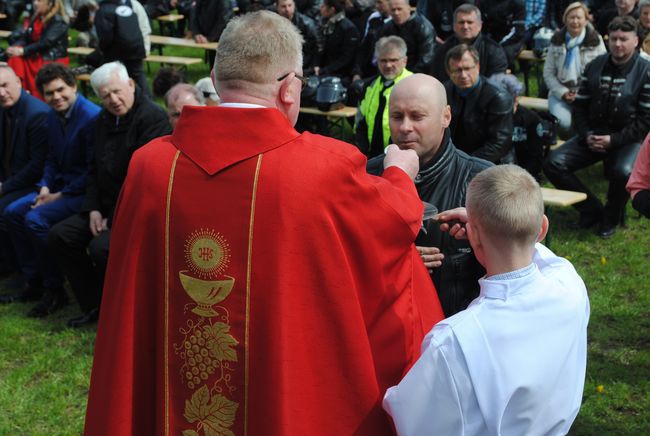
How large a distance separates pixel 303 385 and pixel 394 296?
1.30ft

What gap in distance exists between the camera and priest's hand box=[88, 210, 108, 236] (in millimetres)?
6895

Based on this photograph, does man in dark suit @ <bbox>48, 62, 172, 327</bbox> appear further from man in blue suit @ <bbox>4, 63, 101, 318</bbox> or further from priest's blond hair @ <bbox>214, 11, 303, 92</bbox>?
priest's blond hair @ <bbox>214, 11, 303, 92</bbox>

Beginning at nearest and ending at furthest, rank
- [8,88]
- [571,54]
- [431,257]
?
[431,257], [8,88], [571,54]

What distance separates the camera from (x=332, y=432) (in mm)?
Result: 2904

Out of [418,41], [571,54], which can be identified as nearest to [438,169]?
[571,54]

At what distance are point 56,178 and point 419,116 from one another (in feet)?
14.2

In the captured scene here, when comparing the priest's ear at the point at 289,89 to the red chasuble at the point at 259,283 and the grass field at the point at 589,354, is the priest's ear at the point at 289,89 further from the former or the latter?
the grass field at the point at 589,354

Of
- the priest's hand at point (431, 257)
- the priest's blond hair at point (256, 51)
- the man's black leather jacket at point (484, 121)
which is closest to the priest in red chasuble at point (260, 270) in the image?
the priest's blond hair at point (256, 51)

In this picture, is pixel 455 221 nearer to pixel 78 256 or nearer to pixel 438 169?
pixel 438 169

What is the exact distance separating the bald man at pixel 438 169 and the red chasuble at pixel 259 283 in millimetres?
767

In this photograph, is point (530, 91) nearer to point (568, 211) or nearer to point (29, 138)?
point (568, 211)

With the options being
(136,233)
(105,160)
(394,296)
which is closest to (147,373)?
(136,233)

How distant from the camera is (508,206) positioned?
8.61 ft

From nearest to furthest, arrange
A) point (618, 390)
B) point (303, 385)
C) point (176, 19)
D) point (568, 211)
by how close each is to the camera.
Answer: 1. point (303, 385)
2. point (618, 390)
3. point (568, 211)
4. point (176, 19)
